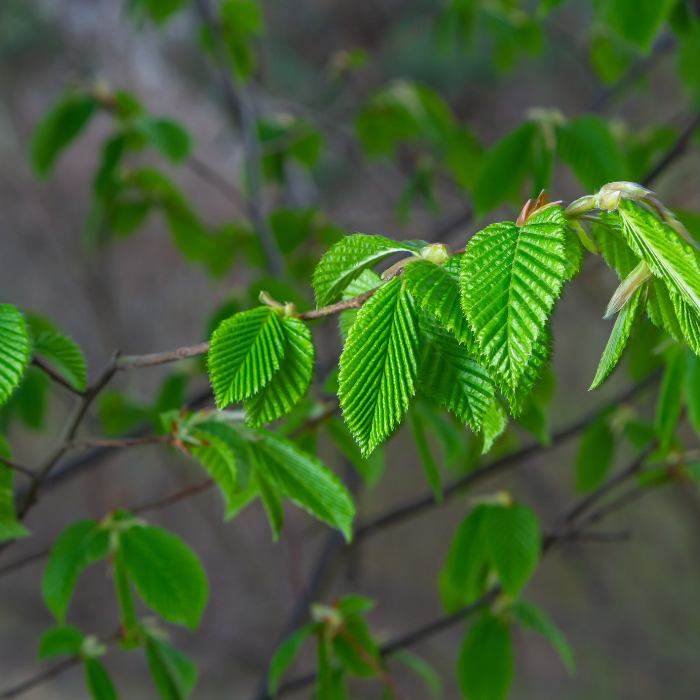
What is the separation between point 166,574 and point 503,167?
0.40 metres

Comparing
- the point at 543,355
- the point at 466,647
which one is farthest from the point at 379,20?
the point at 543,355

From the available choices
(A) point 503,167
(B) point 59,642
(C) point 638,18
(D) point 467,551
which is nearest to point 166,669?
(B) point 59,642

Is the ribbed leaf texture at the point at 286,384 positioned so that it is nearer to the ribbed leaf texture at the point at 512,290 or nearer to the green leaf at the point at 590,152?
the ribbed leaf texture at the point at 512,290

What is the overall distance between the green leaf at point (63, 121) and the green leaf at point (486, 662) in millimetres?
641

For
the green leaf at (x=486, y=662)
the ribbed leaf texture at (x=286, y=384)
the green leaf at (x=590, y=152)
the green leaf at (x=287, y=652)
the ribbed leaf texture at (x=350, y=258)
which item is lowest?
the green leaf at (x=486, y=662)

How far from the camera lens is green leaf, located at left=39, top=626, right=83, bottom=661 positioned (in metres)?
0.45

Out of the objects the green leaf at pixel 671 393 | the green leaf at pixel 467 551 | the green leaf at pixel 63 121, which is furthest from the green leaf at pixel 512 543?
the green leaf at pixel 63 121

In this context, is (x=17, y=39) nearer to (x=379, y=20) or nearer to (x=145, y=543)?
(x=379, y=20)

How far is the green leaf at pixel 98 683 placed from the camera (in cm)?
39

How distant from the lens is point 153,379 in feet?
6.75

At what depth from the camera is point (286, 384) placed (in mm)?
258

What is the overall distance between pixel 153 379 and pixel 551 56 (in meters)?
1.55

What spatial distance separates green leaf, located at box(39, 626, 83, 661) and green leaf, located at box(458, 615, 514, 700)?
0.29m

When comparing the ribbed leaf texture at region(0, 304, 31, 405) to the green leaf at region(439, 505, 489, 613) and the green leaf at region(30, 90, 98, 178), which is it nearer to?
the green leaf at region(439, 505, 489, 613)
